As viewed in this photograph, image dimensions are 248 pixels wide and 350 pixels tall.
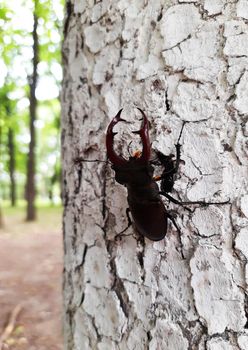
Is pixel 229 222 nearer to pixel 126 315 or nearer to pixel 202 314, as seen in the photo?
pixel 202 314

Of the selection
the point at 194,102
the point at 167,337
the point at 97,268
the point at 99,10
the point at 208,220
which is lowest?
the point at 167,337

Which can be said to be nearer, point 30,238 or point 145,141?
point 145,141

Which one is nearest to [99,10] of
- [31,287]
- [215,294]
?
[215,294]

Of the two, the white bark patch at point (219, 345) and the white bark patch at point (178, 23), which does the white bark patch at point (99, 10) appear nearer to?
the white bark patch at point (178, 23)

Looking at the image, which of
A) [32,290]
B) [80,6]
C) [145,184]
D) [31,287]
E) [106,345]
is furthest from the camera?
[31,287]

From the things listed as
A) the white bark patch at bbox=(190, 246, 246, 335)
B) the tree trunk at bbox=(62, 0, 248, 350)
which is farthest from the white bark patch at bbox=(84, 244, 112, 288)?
the white bark patch at bbox=(190, 246, 246, 335)

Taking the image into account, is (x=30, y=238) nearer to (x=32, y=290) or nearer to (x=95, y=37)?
(x=32, y=290)

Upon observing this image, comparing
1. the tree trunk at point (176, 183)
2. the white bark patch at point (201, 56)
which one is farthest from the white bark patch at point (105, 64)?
the white bark patch at point (201, 56)
